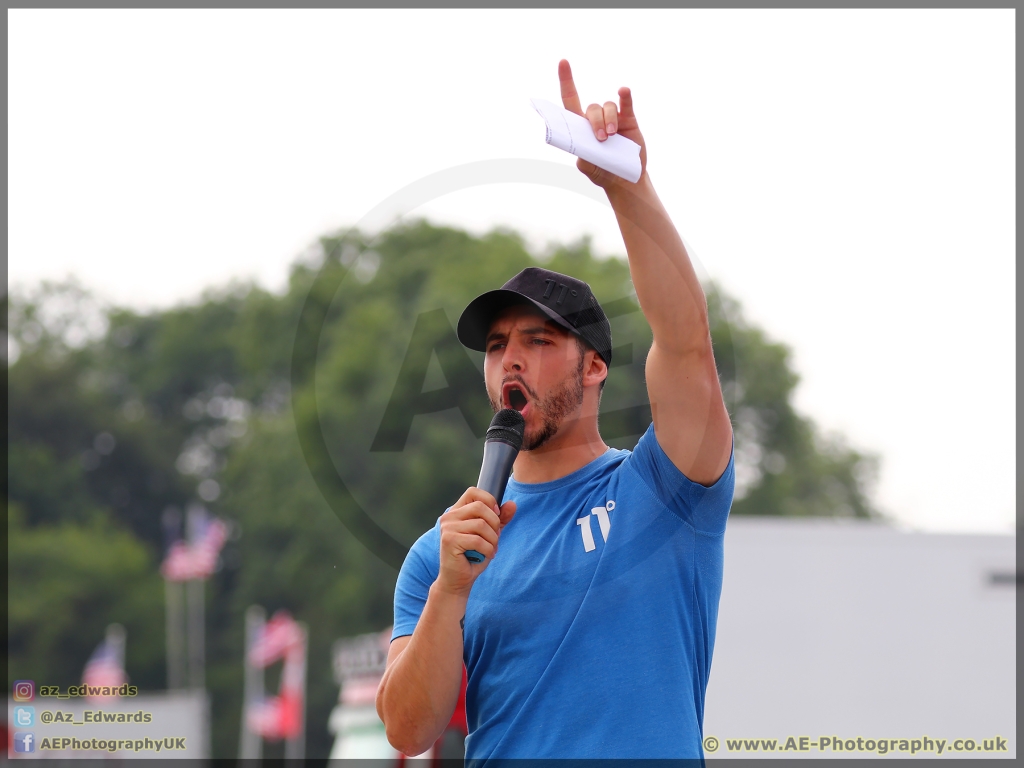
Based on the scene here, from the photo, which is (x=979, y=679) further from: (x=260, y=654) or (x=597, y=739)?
(x=260, y=654)

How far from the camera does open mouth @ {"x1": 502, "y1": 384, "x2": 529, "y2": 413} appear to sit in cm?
280

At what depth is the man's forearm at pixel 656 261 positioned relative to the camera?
2533mm

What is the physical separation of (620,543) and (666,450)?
0.88 ft

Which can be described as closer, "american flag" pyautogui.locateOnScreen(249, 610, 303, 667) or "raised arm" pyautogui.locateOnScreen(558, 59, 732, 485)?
"raised arm" pyautogui.locateOnScreen(558, 59, 732, 485)

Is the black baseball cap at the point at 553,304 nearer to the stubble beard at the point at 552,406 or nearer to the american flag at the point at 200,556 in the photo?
the stubble beard at the point at 552,406

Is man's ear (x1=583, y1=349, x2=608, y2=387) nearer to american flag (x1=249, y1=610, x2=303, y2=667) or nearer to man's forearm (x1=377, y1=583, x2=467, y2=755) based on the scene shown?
man's forearm (x1=377, y1=583, x2=467, y2=755)

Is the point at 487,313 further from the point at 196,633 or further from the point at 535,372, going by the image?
the point at 196,633

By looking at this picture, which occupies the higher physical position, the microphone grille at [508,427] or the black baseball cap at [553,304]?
the black baseball cap at [553,304]

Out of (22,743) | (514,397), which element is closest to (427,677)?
(514,397)

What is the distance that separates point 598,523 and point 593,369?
0.46 meters

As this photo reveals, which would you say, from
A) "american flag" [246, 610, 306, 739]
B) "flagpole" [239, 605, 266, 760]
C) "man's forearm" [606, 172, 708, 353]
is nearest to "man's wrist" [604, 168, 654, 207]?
"man's forearm" [606, 172, 708, 353]

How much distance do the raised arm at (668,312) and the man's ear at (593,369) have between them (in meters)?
0.30

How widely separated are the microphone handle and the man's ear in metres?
0.40

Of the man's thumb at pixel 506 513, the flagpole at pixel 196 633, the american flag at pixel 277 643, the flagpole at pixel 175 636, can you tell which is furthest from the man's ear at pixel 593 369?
the flagpole at pixel 175 636
